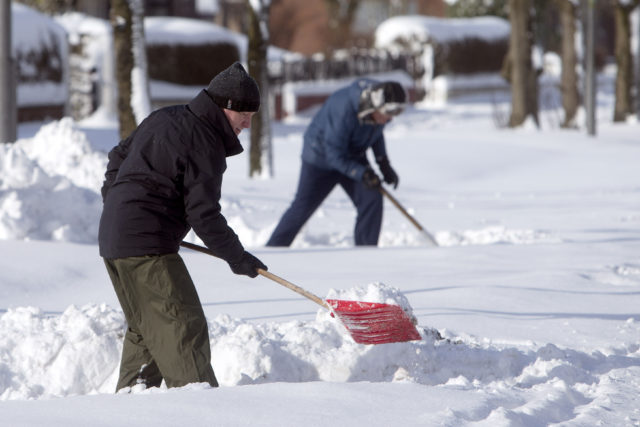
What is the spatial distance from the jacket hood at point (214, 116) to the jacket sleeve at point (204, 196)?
9 cm

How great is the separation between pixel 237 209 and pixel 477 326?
16.4 ft

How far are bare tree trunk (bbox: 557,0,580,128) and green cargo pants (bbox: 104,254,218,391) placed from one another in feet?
60.9

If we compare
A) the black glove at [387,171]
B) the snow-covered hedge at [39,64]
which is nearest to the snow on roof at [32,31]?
the snow-covered hedge at [39,64]

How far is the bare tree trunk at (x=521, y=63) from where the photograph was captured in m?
19.6

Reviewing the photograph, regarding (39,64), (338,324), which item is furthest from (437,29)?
(338,324)

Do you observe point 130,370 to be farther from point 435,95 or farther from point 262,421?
point 435,95

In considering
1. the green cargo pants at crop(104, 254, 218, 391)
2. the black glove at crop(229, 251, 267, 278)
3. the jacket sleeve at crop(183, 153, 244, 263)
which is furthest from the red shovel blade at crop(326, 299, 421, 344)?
the jacket sleeve at crop(183, 153, 244, 263)

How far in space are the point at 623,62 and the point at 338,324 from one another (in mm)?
19499

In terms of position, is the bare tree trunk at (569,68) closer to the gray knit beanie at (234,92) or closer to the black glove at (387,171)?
the black glove at (387,171)

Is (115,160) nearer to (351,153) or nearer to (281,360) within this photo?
(281,360)

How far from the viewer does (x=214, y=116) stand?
12.6ft

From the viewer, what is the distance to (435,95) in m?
32.8

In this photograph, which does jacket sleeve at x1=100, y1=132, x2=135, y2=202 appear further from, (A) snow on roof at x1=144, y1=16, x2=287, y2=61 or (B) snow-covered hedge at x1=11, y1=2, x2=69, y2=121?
(A) snow on roof at x1=144, y1=16, x2=287, y2=61

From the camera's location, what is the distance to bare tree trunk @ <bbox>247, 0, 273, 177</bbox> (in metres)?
12.6
